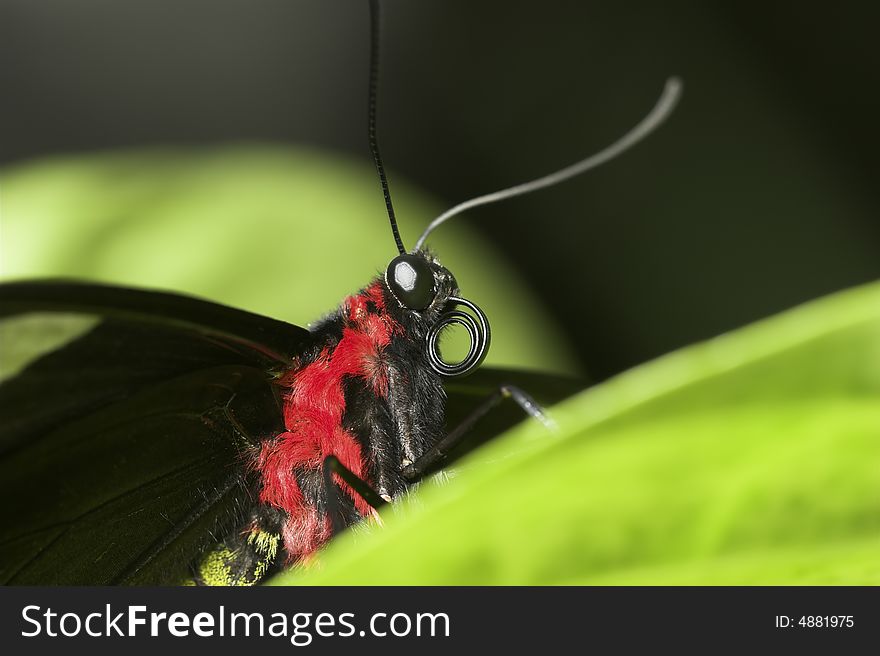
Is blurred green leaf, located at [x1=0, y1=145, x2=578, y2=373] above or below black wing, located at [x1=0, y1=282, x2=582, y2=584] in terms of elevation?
above

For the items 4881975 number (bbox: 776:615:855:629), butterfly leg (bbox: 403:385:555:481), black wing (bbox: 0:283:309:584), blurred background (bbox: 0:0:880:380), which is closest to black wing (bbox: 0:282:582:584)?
black wing (bbox: 0:283:309:584)

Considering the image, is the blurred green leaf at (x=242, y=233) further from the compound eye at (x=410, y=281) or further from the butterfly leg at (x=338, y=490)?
the butterfly leg at (x=338, y=490)

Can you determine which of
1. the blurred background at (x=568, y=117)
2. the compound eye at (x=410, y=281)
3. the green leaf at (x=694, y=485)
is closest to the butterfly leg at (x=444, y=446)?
the compound eye at (x=410, y=281)

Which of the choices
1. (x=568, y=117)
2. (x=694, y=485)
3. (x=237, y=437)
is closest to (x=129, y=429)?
(x=237, y=437)

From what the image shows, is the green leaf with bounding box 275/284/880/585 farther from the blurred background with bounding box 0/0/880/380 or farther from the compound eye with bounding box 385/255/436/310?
the blurred background with bounding box 0/0/880/380

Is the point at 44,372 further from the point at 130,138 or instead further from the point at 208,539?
the point at 130,138

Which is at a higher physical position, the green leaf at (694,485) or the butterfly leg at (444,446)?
the butterfly leg at (444,446)

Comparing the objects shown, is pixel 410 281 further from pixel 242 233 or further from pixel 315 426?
pixel 242 233
